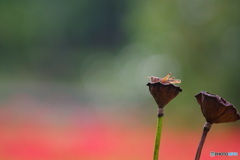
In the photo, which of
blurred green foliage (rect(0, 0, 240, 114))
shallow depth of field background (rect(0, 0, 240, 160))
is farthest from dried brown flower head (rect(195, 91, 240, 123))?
blurred green foliage (rect(0, 0, 240, 114))

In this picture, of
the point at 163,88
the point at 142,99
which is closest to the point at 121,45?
the point at 142,99

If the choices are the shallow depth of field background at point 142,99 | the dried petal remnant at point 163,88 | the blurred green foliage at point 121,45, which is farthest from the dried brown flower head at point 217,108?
the blurred green foliage at point 121,45

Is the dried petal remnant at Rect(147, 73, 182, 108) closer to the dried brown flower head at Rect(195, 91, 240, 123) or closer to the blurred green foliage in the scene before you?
the dried brown flower head at Rect(195, 91, 240, 123)

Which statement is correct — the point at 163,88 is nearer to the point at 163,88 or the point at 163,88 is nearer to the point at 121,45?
the point at 163,88

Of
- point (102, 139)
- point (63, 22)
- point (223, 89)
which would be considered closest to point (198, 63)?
point (223, 89)

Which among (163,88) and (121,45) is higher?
(121,45)

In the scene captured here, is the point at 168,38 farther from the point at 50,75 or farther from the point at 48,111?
the point at 50,75

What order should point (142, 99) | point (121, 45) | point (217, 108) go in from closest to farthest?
1. point (217, 108)
2. point (142, 99)
3. point (121, 45)
